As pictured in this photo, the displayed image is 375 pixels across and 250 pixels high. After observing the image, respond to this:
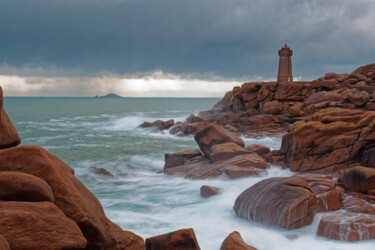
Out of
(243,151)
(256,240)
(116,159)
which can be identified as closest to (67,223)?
(256,240)

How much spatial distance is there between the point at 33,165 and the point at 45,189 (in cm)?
57

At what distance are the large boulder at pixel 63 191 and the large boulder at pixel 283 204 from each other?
13.2ft

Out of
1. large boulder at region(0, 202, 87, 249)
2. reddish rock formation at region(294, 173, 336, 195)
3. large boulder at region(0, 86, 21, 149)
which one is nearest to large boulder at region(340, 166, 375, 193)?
reddish rock formation at region(294, 173, 336, 195)

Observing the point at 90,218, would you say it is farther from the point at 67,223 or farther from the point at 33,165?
the point at 33,165

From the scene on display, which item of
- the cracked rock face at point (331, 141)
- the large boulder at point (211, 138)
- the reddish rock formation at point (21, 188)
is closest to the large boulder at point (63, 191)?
the reddish rock formation at point (21, 188)

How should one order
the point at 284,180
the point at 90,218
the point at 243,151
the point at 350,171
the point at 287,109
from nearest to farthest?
the point at 90,218, the point at 284,180, the point at 350,171, the point at 243,151, the point at 287,109

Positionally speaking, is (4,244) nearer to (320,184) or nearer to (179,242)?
(179,242)

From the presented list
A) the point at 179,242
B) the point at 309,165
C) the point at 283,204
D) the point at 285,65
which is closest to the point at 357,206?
the point at 283,204

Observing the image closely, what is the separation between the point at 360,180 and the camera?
9352 mm

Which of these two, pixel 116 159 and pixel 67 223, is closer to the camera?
pixel 67 223

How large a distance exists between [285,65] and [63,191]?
38.1m

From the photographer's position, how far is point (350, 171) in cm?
983

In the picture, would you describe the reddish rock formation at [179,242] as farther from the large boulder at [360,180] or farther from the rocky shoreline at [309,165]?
the large boulder at [360,180]

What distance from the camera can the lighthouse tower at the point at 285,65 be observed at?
→ 39219 mm
